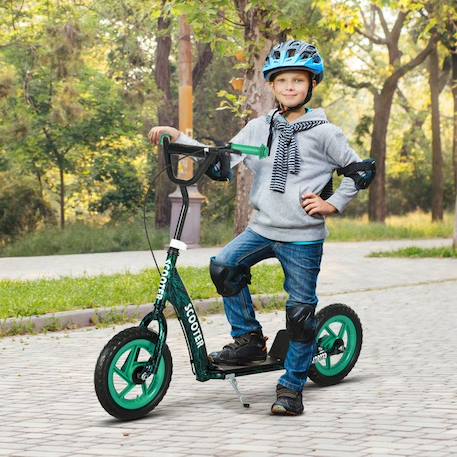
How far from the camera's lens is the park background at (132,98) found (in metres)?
20.2

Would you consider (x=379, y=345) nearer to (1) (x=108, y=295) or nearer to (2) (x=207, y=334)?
(2) (x=207, y=334)

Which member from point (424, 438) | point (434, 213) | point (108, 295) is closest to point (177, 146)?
point (424, 438)

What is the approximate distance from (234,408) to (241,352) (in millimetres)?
307

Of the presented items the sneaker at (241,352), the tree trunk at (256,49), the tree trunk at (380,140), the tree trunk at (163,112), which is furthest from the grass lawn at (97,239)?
the sneaker at (241,352)

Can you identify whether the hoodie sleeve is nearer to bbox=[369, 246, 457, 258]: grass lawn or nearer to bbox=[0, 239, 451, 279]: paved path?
bbox=[0, 239, 451, 279]: paved path

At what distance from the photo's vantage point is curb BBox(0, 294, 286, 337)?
10.9m

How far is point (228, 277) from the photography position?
6.81 m

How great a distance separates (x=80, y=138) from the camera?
31.3 m

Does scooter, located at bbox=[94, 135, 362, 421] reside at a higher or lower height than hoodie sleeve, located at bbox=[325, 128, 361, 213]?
lower

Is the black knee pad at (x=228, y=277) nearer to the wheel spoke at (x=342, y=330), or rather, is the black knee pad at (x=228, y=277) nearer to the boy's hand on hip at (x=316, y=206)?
the boy's hand on hip at (x=316, y=206)

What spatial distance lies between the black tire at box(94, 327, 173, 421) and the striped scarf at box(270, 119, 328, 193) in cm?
104

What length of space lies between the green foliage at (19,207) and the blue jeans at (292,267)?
21.5 metres

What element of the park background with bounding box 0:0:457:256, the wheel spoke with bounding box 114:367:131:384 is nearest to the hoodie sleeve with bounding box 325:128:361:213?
the wheel spoke with bounding box 114:367:131:384

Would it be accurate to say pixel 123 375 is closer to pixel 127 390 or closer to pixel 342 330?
pixel 127 390
